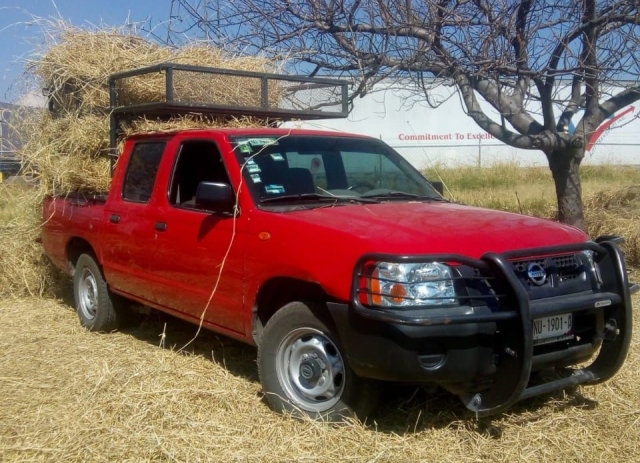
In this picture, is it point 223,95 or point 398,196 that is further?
point 223,95

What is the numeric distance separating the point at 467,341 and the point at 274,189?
69.1 inches

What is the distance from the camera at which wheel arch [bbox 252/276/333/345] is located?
14.3 feet

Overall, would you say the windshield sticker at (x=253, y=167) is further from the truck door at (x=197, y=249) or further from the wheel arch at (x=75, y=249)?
the wheel arch at (x=75, y=249)

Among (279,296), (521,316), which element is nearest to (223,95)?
(279,296)

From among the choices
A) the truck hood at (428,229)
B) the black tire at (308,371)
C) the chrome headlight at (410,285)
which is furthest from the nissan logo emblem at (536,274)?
the black tire at (308,371)

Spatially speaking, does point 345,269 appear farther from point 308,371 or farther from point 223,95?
point 223,95

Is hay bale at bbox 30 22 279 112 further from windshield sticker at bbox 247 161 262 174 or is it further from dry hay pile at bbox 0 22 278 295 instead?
windshield sticker at bbox 247 161 262 174

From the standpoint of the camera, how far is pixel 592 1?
7.47 metres

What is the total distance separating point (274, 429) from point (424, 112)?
2151 centimetres

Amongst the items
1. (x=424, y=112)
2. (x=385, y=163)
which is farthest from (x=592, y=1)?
(x=424, y=112)

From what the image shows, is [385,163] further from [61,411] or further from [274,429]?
[61,411]

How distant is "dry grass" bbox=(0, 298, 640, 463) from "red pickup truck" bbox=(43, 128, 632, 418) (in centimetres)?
28

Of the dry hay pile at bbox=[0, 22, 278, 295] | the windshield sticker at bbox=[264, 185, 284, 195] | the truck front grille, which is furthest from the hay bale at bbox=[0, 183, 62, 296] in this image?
the truck front grille

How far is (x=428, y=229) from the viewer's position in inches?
163
